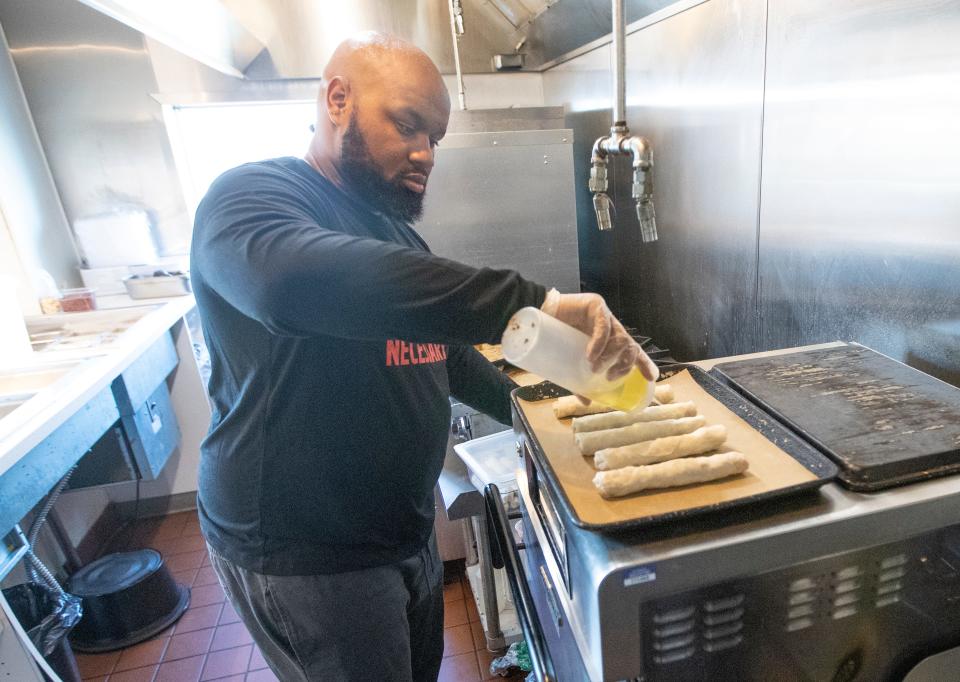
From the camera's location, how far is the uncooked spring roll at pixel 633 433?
2.42ft

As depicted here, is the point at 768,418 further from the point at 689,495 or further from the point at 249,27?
the point at 249,27

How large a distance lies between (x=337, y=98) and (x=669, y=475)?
2.43 feet

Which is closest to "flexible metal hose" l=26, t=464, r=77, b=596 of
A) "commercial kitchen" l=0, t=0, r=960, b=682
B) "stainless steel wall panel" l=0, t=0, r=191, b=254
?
"commercial kitchen" l=0, t=0, r=960, b=682

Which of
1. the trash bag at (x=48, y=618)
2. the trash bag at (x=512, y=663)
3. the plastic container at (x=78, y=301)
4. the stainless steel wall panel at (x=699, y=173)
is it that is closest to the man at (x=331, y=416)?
the trash bag at (x=512, y=663)

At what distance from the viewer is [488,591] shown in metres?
1.56

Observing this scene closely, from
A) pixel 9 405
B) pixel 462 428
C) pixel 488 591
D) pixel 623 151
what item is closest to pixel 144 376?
pixel 9 405

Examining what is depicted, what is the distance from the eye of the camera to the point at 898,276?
964mm

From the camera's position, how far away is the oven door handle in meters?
0.84

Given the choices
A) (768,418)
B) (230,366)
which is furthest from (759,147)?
(230,366)

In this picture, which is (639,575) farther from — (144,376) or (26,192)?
(26,192)

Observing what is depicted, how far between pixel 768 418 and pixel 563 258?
54.2 inches

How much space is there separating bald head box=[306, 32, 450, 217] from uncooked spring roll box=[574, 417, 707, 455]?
0.51 metres

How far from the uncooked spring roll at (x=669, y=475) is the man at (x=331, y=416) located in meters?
0.13

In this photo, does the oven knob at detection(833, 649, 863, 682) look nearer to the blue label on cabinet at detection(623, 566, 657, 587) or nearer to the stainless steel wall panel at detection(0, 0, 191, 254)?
the blue label on cabinet at detection(623, 566, 657, 587)
